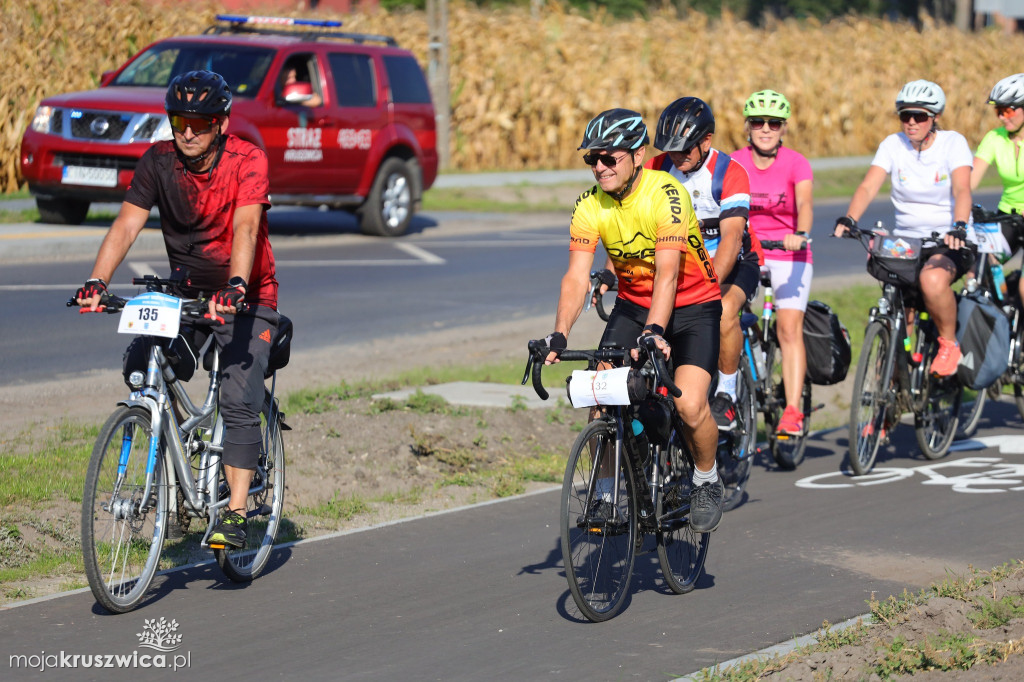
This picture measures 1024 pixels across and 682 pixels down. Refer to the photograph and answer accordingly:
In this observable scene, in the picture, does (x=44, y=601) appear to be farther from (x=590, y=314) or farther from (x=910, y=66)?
(x=910, y=66)

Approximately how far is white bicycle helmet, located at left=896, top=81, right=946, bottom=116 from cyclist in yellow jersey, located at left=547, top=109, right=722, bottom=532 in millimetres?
2908

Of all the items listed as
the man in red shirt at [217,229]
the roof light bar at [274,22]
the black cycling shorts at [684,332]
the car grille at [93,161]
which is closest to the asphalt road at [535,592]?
the man in red shirt at [217,229]

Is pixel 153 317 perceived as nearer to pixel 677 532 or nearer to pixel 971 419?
pixel 677 532

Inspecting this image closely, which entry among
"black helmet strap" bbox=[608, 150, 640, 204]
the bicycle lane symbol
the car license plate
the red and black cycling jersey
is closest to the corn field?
the car license plate

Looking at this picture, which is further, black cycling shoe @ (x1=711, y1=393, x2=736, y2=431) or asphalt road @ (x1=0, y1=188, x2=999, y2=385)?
asphalt road @ (x1=0, y1=188, x2=999, y2=385)

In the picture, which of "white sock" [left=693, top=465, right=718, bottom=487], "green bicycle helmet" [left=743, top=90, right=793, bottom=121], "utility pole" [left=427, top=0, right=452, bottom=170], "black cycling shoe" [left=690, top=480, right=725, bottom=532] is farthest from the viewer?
"utility pole" [left=427, top=0, right=452, bottom=170]

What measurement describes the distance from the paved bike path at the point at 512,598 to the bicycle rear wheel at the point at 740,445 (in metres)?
0.12

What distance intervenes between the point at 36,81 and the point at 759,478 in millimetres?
17160

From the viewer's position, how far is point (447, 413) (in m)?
8.84

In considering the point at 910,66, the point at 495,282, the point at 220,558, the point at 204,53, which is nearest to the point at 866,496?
the point at 220,558

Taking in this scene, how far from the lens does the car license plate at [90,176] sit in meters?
16.1

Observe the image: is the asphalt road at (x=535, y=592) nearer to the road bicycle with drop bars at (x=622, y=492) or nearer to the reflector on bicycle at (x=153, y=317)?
the road bicycle with drop bars at (x=622, y=492)

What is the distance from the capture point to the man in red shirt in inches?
222

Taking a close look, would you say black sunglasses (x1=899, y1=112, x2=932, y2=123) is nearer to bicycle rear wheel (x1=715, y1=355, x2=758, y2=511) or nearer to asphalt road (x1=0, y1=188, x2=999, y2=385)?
bicycle rear wheel (x1=715, y1=355, x2=758, y2=511)
